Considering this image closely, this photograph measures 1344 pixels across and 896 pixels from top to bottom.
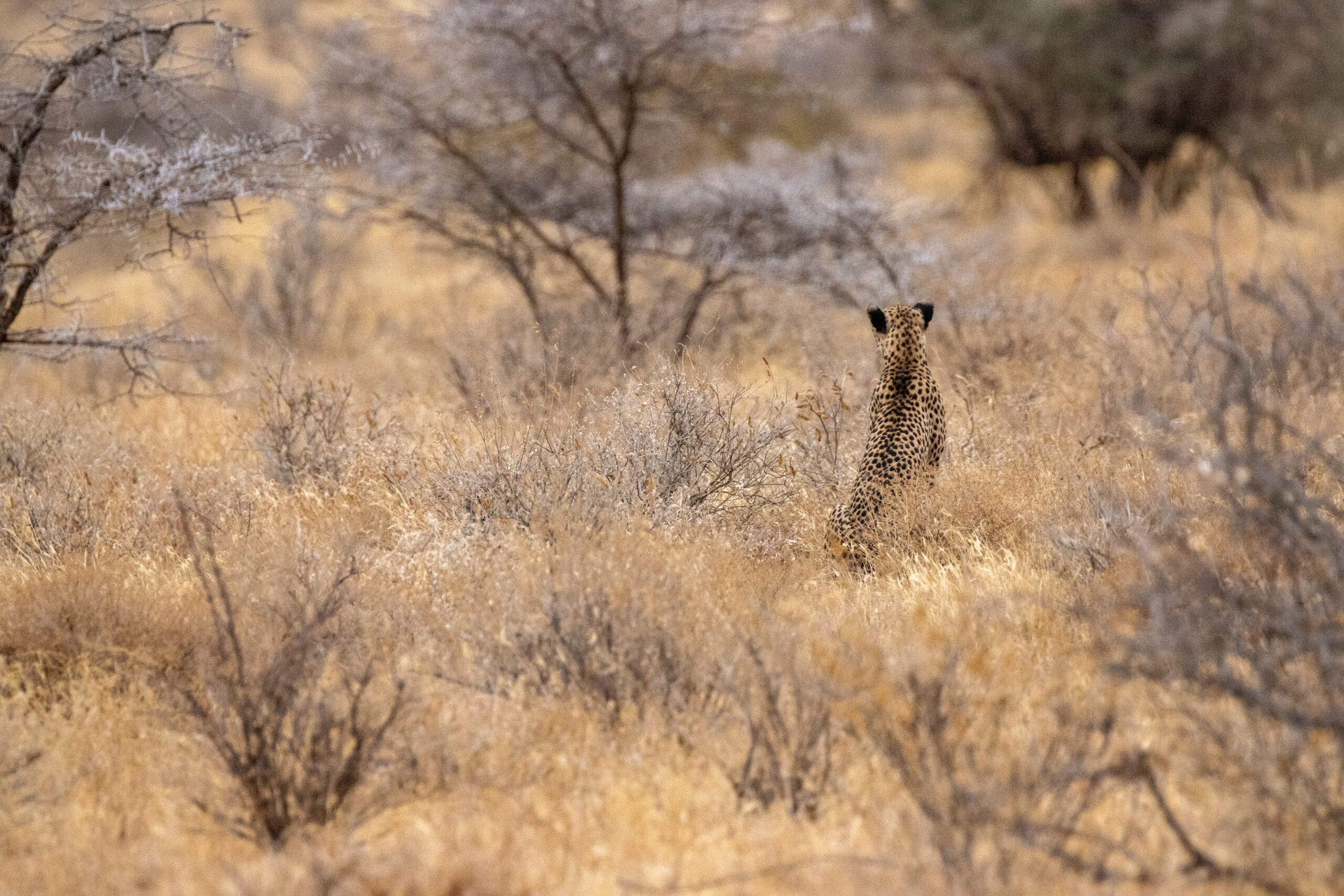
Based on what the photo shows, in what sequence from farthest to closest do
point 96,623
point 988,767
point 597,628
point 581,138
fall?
point 581,138 < point 96,623 < point 597,628 < point 988,767

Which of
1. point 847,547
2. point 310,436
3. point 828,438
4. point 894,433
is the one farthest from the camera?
point 310,436

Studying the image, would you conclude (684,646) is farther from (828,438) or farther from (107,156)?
(107,156)

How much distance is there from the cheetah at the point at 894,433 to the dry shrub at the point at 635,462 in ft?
1.65

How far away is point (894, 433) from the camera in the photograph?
5199 mm

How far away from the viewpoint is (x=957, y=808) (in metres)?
2.96

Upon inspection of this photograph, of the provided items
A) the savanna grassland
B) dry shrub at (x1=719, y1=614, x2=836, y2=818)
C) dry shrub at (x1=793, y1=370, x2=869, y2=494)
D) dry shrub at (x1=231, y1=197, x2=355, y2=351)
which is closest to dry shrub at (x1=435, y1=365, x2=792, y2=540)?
the savanna grassland

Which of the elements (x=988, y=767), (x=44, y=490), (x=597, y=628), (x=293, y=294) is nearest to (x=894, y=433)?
(x=597, y=628)

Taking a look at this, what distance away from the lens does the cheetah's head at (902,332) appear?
5.45m

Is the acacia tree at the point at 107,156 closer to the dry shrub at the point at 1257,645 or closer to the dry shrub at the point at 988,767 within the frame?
the dry shrub at the point at 988,767

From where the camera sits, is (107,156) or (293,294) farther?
(293,294)

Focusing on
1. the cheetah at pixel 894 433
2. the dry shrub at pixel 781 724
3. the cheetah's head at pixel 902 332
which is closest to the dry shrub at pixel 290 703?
the dry shrub at pixel 781 724

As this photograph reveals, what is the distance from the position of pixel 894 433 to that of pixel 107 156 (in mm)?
3660

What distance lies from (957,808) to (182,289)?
1454 cm

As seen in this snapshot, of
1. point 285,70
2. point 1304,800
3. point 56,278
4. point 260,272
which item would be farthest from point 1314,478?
point 285,70
